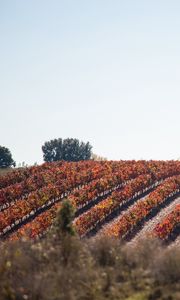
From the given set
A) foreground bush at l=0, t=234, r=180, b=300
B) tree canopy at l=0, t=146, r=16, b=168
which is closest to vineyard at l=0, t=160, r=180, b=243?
foreground bush at l=0, t=234, r=180, b=300

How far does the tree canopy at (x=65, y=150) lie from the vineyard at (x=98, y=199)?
4358 cm

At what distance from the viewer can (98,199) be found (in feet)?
145

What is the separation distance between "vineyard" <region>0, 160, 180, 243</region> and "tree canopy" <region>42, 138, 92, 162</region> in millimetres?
43583

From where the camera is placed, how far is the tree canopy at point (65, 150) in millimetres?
104562

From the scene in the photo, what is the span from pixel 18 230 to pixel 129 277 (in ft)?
59.8

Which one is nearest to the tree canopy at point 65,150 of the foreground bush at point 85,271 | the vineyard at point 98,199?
the vineyard at point 98,199

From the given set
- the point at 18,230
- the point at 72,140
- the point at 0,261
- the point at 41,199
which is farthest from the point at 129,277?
the point at 72,140

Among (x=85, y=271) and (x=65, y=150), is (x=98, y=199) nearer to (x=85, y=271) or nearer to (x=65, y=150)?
(x=85, y=271)

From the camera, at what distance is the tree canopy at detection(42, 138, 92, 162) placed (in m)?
105

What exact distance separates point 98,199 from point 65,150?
62950 mm

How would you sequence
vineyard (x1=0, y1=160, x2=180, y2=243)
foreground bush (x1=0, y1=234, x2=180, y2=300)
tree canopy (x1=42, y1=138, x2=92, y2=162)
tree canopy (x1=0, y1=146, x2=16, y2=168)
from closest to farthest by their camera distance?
foreground bush (x1=0, y1=234, x2=180, y2=300)
vineyard (x1=0, y1=160, x2=180, y2=243)
tree canopy (x1=0, y1=146, x2=16, y2=168)
tree canopy (x1=42, y1=138, x2=92, y2=162)

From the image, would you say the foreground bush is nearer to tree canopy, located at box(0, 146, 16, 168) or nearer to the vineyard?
the vineyard

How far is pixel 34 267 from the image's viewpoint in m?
18.4

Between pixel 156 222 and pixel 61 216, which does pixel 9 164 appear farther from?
pixel 61 216
